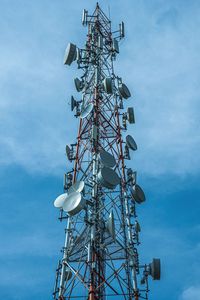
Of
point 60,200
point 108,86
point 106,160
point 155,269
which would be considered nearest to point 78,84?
point 108,86

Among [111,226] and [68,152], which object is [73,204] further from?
[68,152]

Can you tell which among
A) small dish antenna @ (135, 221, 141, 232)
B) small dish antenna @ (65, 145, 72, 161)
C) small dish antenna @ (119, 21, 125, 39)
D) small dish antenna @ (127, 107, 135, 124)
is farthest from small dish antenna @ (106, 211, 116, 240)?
small dish antenna @ (119, 21, 125, 39)

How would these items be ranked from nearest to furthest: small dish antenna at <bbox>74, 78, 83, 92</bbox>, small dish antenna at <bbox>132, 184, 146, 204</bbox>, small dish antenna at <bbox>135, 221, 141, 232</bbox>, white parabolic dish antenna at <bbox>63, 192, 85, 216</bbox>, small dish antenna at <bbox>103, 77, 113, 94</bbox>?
white parabolic dish antenna at <bbox>63, 192, 85, 216</bbox>
small dish antenna at <bbox>135, 221, 141, 232</bbox>
small dish antenna at <bbox>132, 184, 146, 204</bbox>
small dish antenna at <bbox>103, 77, 113, 94</bbox>
small dish antenna at <bbox>74, 78, 83, 92</bbox>

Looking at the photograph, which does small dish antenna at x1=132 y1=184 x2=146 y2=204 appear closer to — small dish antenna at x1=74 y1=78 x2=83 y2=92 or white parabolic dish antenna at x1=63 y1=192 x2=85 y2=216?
white parabolic dish antenna at x1=63 y1=192 x2=85 y2=216

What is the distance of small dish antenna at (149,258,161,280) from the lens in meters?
14.9

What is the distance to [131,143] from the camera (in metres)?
18.9

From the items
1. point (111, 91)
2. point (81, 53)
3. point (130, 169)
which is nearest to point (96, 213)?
point (130, 169)

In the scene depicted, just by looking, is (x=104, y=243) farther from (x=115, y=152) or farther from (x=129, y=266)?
(x=115, y=152)

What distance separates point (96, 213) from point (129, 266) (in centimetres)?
215

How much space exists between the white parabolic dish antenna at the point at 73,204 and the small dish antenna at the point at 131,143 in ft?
16.4

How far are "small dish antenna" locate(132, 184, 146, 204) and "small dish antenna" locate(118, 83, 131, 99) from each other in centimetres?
525

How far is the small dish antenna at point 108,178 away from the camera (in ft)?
48.1

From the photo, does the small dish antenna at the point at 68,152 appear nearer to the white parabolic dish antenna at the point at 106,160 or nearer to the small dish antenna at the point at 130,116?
the white parabolic dish antenna at the point at 106,160

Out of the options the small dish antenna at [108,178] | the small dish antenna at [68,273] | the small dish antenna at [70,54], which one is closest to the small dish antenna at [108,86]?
the small dish antenna at [70,54]
